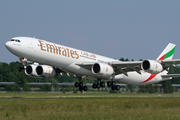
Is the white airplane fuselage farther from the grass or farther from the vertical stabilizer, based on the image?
the vertical stabilizer

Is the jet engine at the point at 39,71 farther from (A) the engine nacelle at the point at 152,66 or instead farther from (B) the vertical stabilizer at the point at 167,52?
(B) the vertical stabilizer at the point at 167,52

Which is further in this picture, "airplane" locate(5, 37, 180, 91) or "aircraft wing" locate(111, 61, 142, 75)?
"aircraft wing" locate(111, 61, 142, 75)

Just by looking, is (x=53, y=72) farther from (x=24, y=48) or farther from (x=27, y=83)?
(x=27, y=83)

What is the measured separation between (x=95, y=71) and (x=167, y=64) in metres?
9.59

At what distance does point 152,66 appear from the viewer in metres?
33.6

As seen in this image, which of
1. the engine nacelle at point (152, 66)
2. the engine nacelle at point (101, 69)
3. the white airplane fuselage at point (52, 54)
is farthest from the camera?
the engine nacelle at point (101, 69)

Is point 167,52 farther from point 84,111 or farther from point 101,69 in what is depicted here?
point 84,111

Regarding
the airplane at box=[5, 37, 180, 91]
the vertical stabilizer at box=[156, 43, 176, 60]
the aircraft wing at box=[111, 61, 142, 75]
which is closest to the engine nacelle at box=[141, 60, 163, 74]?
the airplane at box=[5, 37, 180, 91]

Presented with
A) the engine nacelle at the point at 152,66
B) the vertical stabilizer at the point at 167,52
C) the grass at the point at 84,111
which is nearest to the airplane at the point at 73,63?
the engine nacelle at the point at 152,66

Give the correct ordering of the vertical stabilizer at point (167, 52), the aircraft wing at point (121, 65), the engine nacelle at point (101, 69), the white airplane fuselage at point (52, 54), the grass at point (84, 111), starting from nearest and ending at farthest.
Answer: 1. the grass at point (84, 111)
2. the white airplane fuselage at point (52, 54)
3. the engine nacelle at point (101, 69)
4. the aircraft wing at point (121, 65)
5. the vertical stabilizer at point (167, 52)

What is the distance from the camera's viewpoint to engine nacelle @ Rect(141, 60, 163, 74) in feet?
110

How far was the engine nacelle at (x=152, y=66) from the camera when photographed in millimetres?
33594

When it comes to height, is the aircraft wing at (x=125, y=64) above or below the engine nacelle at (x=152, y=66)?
above

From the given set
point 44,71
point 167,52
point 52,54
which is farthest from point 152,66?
point 44,71
